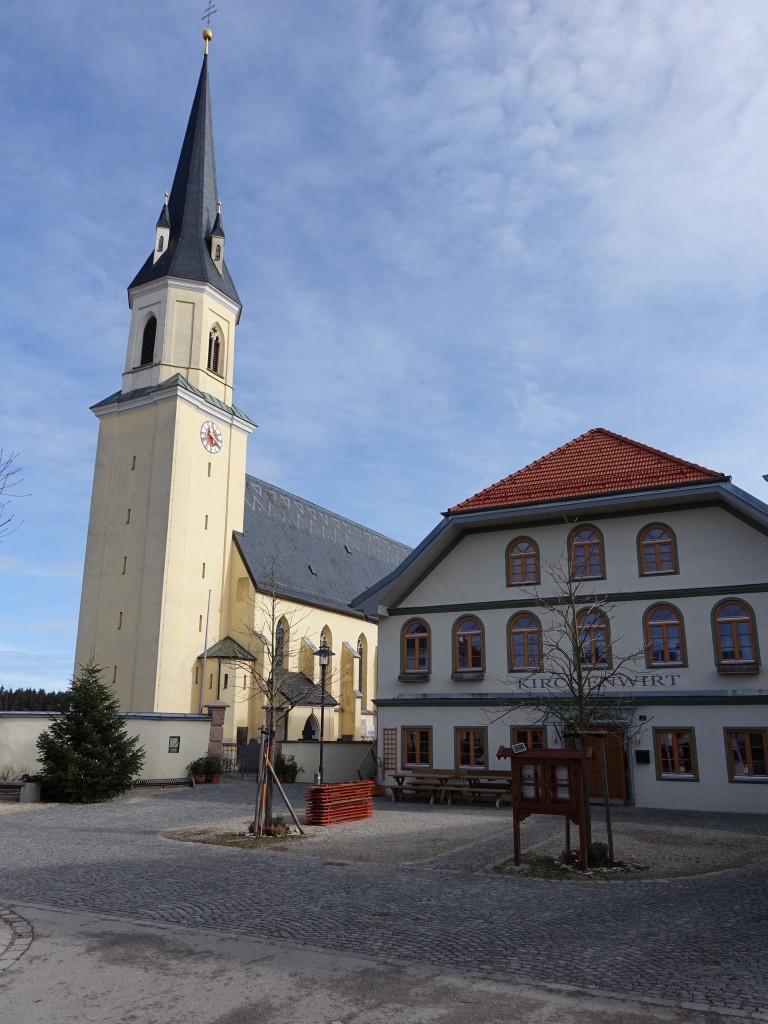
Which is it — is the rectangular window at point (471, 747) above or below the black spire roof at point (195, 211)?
below

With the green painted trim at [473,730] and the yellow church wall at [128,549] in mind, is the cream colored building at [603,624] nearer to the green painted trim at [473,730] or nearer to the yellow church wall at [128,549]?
the green painted trim at [473,730]

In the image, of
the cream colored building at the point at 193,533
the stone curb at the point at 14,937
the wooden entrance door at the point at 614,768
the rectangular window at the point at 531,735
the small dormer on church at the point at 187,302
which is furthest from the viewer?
the small dormer on church at the point at 187,302

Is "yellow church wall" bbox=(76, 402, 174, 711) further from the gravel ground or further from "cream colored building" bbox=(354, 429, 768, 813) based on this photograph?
the gravel ground

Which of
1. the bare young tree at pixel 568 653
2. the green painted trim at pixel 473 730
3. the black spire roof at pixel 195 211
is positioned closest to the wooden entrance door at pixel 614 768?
the bare young tree at pixel 568 653

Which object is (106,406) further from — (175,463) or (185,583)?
(185,583)

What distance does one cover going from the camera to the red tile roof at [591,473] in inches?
892

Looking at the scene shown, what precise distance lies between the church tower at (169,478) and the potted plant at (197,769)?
Result: 7935 millimetres

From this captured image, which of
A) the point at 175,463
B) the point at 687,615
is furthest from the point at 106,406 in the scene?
the point at 687,615

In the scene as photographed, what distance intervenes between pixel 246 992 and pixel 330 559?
149ft

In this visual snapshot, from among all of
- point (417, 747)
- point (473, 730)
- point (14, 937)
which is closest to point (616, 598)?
point (473, 730)

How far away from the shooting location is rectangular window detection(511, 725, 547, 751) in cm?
2327

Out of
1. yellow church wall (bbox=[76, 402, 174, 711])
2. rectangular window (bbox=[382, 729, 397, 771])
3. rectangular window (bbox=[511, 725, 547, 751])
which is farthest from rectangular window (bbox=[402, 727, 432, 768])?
yellow church wall (bbox=[76, 402, 174, 711])

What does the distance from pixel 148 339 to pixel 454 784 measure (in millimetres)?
28931

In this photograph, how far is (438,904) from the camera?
372 inches
